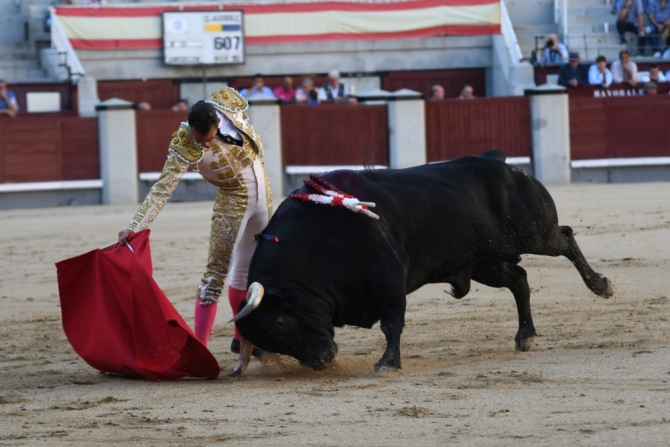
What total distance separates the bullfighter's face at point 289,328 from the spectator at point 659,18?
1229 centimetres

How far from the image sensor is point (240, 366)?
168 inches

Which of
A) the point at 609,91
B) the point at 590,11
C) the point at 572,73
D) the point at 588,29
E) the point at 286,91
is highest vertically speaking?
the point at 590,11

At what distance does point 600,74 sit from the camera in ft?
45.6

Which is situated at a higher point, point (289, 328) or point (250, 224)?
point (250, 224)

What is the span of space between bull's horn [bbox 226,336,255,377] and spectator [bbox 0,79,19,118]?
376 inches

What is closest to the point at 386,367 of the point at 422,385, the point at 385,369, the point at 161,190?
the point at 385,369

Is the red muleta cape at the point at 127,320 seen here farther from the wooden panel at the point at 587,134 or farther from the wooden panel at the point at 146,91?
the wooden panel at the point at 146,91

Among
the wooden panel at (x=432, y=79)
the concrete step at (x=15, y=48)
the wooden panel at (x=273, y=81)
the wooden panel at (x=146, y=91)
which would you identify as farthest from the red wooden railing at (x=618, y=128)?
the concrete step at (x=15, y=48)

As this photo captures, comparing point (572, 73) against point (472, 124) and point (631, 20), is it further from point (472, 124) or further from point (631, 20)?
point (631, 20)

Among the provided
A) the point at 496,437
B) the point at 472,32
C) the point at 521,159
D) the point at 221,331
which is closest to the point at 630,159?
the point at 521,159

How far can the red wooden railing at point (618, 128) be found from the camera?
1353 cm

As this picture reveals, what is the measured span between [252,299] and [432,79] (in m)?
12.9

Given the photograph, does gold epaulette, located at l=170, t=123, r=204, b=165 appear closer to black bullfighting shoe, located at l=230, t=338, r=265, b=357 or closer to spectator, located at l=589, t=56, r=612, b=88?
black bullfighting shoe, located at l=230, t=338, r=265, b=357

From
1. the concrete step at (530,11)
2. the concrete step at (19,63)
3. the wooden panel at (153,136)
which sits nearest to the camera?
the wooden panel at (153,136)
